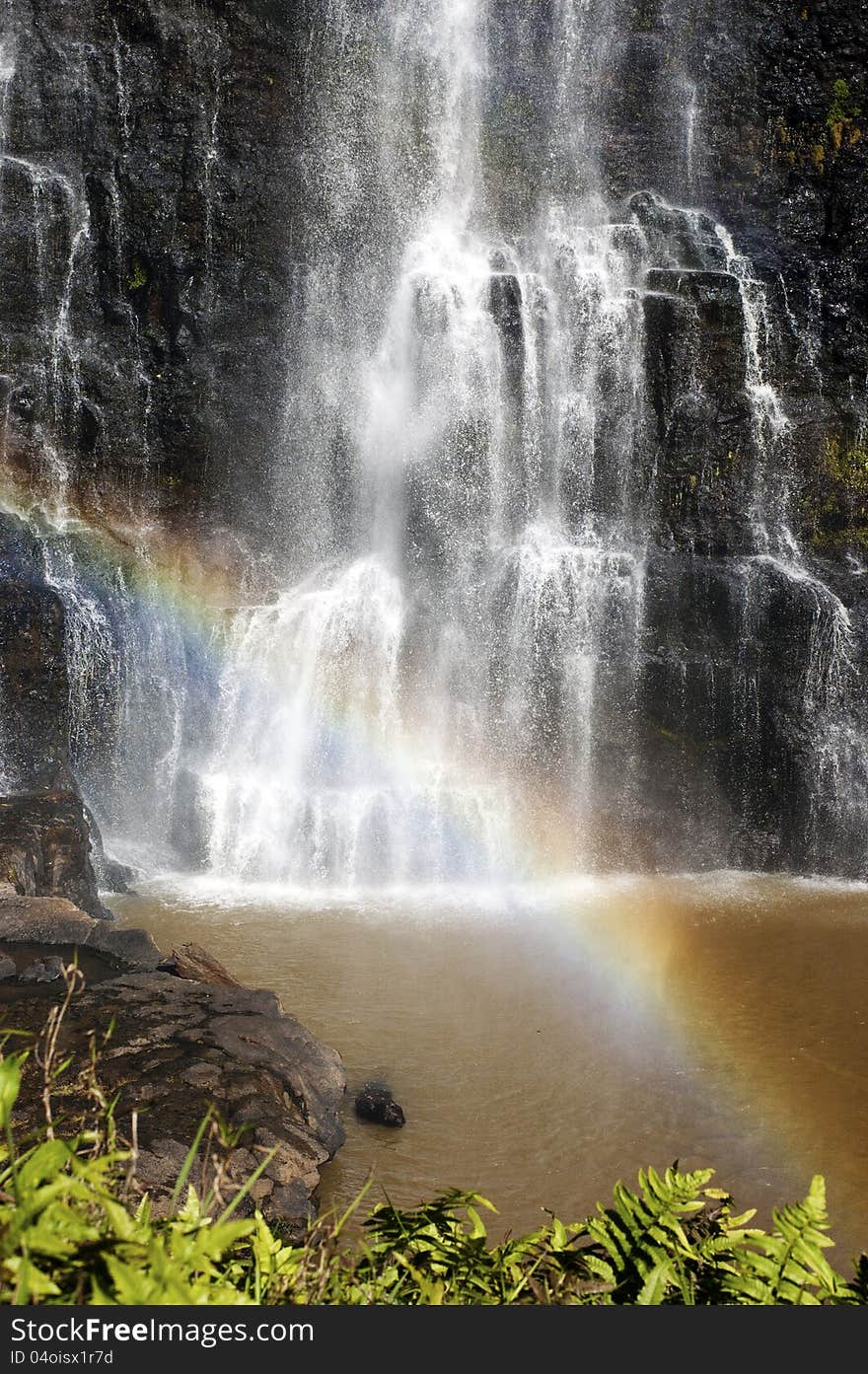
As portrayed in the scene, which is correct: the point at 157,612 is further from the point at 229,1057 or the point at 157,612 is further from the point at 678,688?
the point at 229,1057

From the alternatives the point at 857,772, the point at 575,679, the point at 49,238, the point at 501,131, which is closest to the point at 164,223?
the point at 49,238

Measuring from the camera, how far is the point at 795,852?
16.7 m

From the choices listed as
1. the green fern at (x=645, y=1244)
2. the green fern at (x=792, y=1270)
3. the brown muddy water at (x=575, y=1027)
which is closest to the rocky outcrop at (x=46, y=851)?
the brown muddy water at (x=575, y=1027)

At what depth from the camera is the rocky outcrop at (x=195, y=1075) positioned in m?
5.05

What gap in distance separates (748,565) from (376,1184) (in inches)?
560

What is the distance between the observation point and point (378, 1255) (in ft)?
6.62

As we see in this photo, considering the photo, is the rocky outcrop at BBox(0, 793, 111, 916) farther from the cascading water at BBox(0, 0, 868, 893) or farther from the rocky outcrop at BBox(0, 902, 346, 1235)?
the cascading water at BBox(0, 0, 868, 893)

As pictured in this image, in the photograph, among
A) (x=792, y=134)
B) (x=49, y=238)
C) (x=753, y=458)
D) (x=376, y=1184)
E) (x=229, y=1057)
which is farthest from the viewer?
(x=792, y=134)

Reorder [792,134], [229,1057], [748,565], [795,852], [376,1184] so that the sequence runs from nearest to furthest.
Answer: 1. [376,1184]
2. [229,1057]
3. [795,852]
4. [748,565]
5. [792,134]

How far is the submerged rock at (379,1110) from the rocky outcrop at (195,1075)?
17cm

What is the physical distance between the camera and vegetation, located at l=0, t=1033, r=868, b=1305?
1496 mm

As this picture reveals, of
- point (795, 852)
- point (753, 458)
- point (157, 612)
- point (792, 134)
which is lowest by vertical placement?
point (795, 852)

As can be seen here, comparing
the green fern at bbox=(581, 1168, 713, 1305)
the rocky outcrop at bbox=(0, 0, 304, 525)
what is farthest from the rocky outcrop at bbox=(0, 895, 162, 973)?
the rocky outcrop at bbox=(0, 0, 304, 525)

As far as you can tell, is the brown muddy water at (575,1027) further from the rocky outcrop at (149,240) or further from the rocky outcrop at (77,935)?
the rocky outcrop at (149,240)
